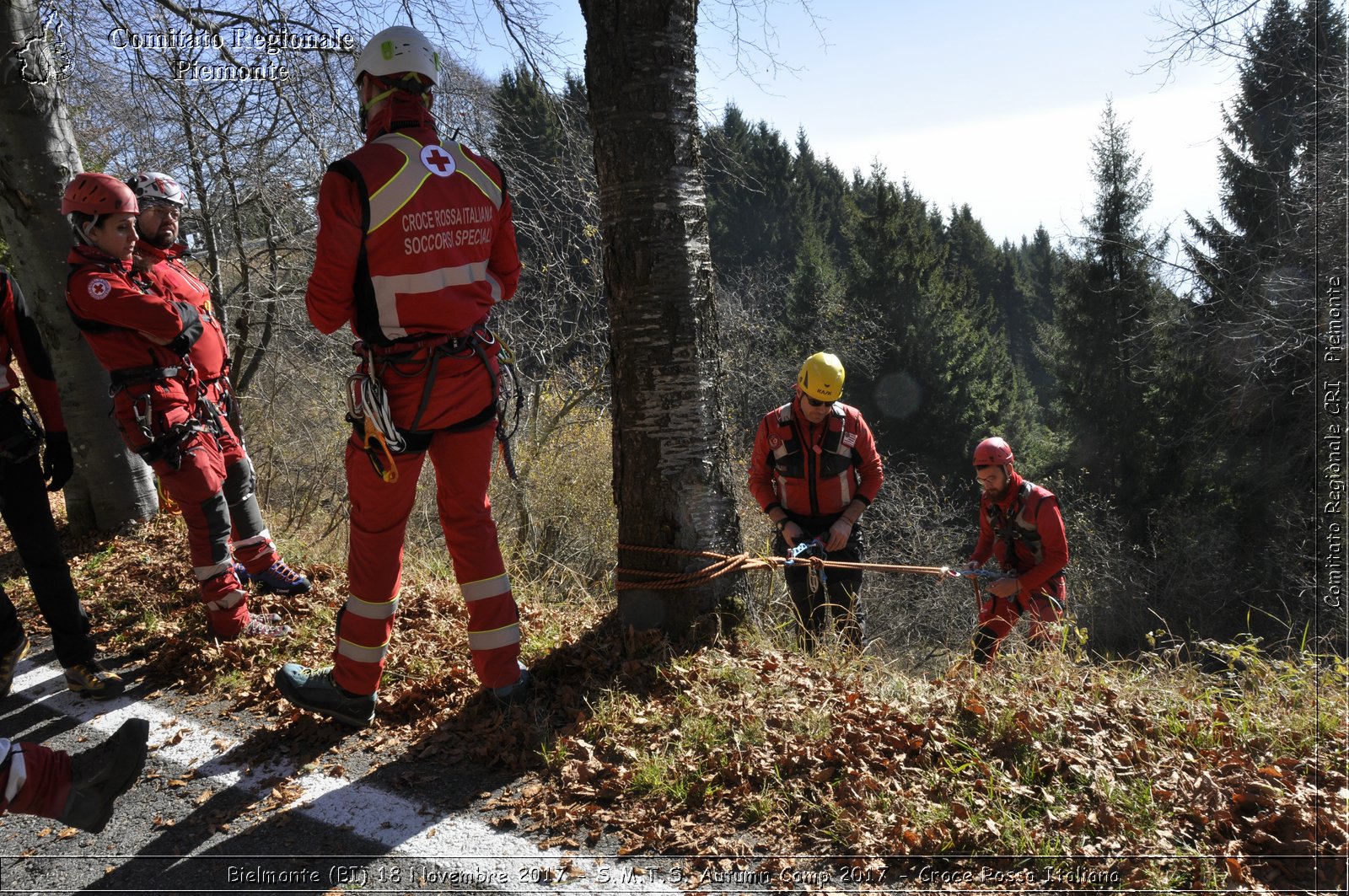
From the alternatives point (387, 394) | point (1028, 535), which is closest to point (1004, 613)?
point (1028, 535)

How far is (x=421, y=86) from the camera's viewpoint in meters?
3.56

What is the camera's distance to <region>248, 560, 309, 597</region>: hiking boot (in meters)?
5.33

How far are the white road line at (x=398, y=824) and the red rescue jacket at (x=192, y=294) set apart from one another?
79.2 inches

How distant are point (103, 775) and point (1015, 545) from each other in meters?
6.18

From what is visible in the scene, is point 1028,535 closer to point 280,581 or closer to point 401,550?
point 401,550

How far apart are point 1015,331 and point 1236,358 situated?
54453 mm

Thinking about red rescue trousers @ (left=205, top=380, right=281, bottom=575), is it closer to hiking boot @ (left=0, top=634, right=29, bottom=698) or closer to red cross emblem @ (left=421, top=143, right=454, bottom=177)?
hiking boot @ (left=0, top=634, right=29, bottom=698)

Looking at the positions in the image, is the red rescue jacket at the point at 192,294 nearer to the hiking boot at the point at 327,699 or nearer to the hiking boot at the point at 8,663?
the hiking boot at the point at 8,663

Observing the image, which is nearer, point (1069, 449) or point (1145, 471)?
point (1145, 471)

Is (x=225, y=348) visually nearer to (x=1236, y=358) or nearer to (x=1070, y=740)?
(x=1070, y=740)

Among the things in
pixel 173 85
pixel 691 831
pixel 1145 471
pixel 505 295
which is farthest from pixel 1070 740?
pixel 1145 471

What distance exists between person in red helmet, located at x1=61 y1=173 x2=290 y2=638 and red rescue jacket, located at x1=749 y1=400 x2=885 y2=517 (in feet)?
11.3

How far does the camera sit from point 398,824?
3.11 m

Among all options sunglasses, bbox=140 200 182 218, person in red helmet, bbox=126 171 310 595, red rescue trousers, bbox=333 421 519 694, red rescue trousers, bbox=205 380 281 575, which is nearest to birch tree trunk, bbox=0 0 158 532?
person in red helmet, bbox=126 171 310 595
